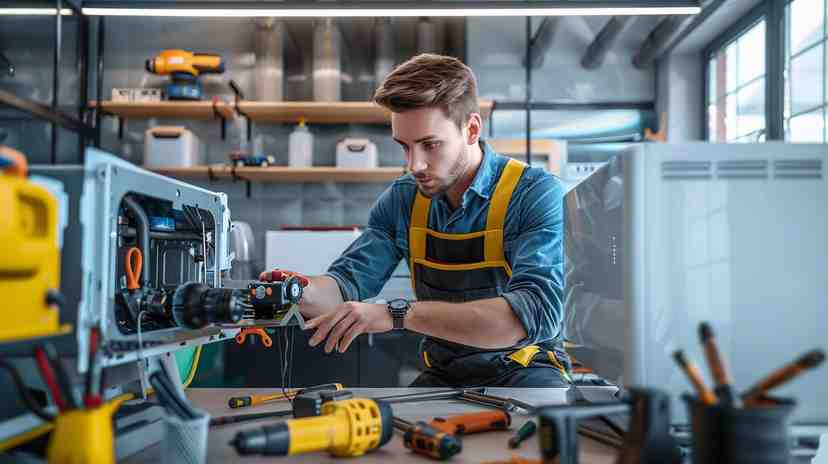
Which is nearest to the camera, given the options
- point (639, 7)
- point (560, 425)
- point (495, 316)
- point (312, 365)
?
point (560, 425)

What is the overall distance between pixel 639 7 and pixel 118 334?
222cm

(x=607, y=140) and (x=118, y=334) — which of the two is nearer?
(x=118, y=334)

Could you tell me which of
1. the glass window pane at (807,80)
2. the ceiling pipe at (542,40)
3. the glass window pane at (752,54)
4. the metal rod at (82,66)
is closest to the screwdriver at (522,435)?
A: the glass window pane at (807,80)

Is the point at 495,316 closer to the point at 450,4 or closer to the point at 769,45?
the point at 450,4

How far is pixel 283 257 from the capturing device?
3217 millimetres

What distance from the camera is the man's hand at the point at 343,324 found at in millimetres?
1150

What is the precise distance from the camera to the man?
1.31m

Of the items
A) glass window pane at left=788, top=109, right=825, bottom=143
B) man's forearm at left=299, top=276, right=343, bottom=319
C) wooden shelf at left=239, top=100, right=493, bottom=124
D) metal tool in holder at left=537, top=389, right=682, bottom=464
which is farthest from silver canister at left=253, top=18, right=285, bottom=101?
metal tool in holder at left=537, top=389, right=682, bottom=464

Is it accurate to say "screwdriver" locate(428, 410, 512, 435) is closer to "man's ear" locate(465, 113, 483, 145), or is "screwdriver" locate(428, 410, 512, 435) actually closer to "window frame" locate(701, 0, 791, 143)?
"man's ear" locate(465, 113, 483, 145)

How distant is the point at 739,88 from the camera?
3301 mm

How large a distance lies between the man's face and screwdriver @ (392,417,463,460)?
80 cm

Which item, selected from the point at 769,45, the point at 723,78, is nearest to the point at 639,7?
the point at 769,45

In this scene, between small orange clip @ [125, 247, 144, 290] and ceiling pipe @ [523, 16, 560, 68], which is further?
ceiling pipe @ [523, 16, 560, 68]

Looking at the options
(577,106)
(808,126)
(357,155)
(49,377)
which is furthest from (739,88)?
(49,377)
